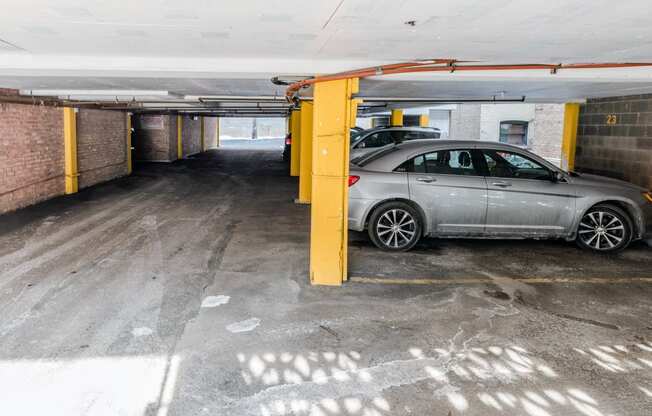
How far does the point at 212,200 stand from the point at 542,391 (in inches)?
374

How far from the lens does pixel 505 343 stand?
4621 millimetres

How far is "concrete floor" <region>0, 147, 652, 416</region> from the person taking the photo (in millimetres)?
3693

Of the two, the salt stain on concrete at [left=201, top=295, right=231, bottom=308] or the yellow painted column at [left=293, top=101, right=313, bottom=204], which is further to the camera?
the yellow painted column at [left=293, top=101, right=313, bottom=204]

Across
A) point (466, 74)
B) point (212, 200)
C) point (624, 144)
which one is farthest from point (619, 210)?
point (212, 200)

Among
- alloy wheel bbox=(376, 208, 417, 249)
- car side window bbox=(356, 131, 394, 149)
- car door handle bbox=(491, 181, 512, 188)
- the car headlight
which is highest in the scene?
car side window bbox=(356, 131, 394, 149)

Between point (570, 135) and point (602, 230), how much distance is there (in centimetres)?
355

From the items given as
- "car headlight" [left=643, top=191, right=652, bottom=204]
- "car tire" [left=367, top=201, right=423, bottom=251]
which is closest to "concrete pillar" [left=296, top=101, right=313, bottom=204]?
"car tire" [left=367, top=201, right=423, bottom=251]

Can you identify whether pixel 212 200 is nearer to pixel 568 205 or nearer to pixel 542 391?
pixel 568 205

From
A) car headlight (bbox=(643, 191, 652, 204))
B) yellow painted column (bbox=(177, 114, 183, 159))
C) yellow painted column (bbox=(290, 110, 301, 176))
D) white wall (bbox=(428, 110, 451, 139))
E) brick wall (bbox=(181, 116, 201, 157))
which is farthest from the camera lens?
white wall (bbox=(428, 110, 451, 139))

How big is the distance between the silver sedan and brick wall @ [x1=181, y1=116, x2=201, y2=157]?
1989 cm

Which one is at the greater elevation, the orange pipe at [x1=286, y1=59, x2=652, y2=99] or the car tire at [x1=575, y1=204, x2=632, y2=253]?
the orange pipe at [x1=286, y1=59, x2=652, y2=99]

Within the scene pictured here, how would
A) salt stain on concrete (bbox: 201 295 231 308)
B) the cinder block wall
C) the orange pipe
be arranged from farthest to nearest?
1. the cinder block wall
2. the orange pipe
3. salt stain on concrete (bbox: 201 295 231 308)

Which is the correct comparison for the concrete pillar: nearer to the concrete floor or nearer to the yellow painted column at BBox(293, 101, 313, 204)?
the yellow painted column at BBox(293, 101, 313, 204)

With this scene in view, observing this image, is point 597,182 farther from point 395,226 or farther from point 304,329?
point 304,329
